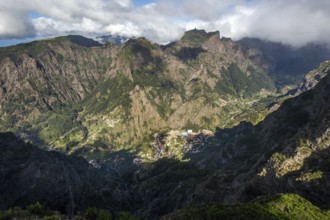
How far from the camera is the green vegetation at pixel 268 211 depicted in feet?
409

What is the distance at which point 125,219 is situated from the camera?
584ft

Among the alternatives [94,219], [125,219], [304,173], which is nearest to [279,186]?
[304,173]

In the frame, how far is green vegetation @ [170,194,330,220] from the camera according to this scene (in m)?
125

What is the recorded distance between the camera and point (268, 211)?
5069 inches

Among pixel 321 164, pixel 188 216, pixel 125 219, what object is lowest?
pixel 125 219

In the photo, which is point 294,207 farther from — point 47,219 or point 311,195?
point 47,219

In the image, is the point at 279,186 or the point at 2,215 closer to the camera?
the point at 2,215

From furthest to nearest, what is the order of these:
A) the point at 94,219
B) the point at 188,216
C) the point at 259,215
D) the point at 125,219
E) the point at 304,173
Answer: the point at 304,173 → the point at 125,219 → the point at 94,219 → the point at 188,216 → the point at 259,215

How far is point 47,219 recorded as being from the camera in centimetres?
13400

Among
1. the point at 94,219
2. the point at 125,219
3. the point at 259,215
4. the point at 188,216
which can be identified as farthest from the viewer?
the point at 125,219

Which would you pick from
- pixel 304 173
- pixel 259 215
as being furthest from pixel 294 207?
pixel 304 173

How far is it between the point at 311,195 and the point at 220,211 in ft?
229

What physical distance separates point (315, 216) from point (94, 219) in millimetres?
84166

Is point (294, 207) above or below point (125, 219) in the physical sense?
above
